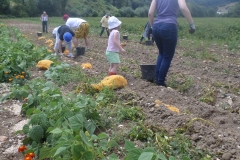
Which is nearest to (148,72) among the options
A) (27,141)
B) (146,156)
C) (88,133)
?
(27,141)

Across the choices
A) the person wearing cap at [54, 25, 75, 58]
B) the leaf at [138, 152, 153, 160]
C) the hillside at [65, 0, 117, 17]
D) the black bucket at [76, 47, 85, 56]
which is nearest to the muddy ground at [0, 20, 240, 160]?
the leaf at [138, 152, 153, 160]

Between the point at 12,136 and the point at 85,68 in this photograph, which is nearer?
the point at 12,136

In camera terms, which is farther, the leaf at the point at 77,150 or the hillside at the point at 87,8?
the hillside at the point at 87,8

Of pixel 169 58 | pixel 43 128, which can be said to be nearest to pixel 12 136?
pixel 43 128

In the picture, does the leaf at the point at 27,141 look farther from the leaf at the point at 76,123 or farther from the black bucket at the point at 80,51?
the black bucket at the point at 80,51

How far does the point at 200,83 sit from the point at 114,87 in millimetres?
1684

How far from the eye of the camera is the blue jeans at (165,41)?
5.04 meters

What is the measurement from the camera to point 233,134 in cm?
321

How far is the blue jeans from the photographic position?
5.04 meters

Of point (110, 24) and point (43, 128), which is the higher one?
point (110, 24)

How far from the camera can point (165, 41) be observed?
5.08 meters

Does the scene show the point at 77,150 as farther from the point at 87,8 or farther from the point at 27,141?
the point at 87,8

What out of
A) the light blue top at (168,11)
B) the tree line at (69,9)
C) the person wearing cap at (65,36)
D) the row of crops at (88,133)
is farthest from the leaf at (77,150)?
the tree line at (69,9)

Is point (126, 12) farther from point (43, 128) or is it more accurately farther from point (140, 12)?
point (43, 128)
